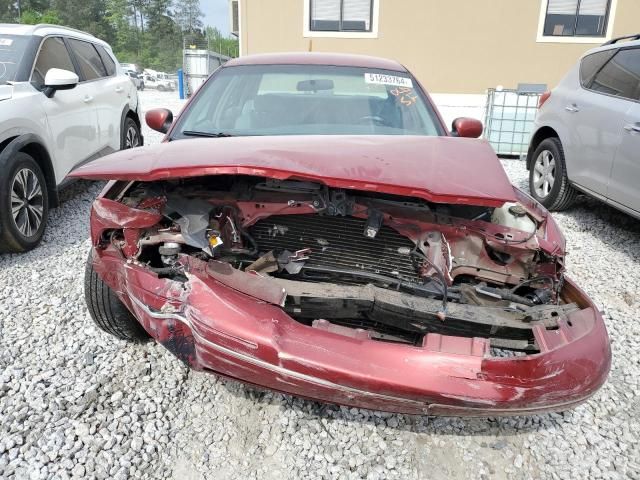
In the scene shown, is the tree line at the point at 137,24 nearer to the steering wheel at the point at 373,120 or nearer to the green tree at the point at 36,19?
the green tree at the point at 36,19

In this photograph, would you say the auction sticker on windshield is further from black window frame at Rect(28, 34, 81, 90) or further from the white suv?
black window frame at Rect(28, 34, 81, 90)

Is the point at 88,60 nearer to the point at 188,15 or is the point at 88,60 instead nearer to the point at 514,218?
the point at 514,218

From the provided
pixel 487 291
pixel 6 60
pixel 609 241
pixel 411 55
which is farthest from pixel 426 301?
pixel 411 55

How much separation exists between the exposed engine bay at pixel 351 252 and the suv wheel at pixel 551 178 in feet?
10.5

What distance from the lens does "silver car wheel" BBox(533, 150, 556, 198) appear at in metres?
5.39

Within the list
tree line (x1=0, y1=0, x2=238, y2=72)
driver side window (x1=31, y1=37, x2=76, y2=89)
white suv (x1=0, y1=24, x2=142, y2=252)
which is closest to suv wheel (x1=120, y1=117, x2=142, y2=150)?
white suv (x1=0, y1=24, x2=142, y2=252)

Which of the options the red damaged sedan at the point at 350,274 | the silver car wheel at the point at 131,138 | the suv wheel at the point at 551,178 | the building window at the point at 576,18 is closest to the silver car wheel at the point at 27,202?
the red damaged sedan at the point at 350,274

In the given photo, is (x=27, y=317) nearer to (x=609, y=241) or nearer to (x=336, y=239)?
(x=336, y=239)

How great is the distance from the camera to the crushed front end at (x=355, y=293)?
165 cm

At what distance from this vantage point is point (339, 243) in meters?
2.22

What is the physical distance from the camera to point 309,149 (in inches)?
79.4

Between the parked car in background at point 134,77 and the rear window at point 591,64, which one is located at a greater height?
the rear window at point 591,64

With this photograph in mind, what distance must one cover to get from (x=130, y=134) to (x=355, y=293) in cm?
535

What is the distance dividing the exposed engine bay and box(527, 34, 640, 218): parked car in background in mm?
2380
